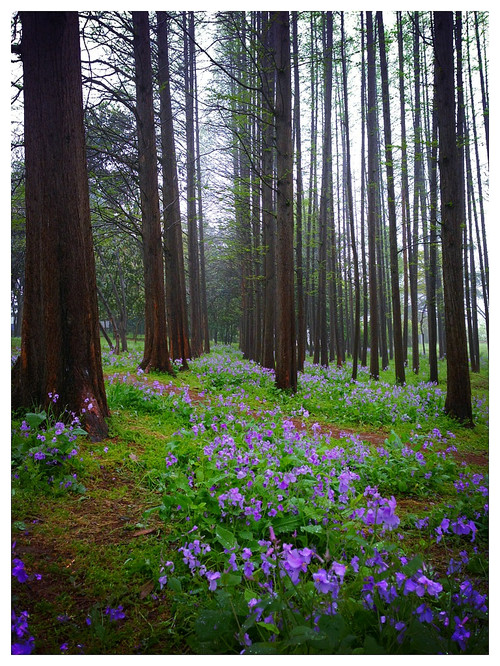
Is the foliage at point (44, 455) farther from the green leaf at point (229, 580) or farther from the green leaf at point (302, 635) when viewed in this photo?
the green leaf at point (302, 635)

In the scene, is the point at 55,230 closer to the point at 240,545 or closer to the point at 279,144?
the point at 240,545

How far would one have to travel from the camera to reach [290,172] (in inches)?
291

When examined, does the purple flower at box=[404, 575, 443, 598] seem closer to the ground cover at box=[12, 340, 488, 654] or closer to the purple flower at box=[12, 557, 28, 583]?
the ground cover at box=[12, 340, 488, 654]

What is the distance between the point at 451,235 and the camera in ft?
19.0

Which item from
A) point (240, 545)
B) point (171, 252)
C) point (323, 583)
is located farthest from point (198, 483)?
point (171, 252)

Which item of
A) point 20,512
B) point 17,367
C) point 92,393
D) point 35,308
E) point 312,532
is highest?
point 35,308

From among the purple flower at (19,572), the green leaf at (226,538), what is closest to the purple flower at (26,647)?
the purple flower at (19,572)

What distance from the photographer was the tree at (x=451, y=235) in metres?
5.32

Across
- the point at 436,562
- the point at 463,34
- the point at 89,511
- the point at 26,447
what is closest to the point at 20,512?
the point at 89,511

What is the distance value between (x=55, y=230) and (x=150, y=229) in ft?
17.3

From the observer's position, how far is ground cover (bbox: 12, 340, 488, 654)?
1.36 m

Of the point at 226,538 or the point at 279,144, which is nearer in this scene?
the point at 226,538

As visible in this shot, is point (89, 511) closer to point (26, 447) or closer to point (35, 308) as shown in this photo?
point (26, 447)
